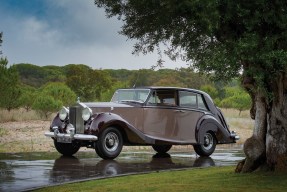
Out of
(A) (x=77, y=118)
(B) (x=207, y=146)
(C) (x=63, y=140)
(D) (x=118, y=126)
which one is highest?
(A) (x=77, y=118)

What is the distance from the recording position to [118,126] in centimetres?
1413

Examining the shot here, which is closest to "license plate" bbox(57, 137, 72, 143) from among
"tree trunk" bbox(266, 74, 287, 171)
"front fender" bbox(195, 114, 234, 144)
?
"front fender" bbox(195, 114, 234, 144)

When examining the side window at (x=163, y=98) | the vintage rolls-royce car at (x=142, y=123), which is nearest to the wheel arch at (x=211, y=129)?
the vintage rolls-royce car at (x=142, y=123)

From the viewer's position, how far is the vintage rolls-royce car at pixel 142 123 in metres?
13.7

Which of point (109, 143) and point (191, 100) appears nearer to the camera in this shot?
point (109, 143)

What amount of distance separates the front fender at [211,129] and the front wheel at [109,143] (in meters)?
2.91

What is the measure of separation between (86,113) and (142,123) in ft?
5.54

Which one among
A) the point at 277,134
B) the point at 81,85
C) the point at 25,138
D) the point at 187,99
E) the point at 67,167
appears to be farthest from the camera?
the point at 81,85

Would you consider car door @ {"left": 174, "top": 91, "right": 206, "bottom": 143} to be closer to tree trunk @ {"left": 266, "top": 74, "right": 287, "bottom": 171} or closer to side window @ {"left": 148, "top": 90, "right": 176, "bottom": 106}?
side window @ {"left": 148, "top": 90, "right": 176, "bottom": 106}

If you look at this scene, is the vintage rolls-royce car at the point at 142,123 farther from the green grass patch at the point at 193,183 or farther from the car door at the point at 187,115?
the green grass patch at the point at 193,183

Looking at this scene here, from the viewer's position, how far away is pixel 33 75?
4154 inches

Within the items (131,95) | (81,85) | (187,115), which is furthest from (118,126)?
(81,85)

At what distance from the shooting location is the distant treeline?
108 feet

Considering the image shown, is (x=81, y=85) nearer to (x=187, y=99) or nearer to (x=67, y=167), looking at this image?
(x=187, y=99)
